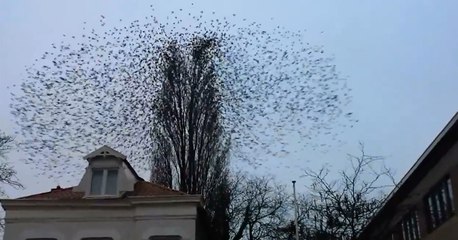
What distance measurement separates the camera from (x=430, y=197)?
23406 millimetres

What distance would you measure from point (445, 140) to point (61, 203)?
50.0ft

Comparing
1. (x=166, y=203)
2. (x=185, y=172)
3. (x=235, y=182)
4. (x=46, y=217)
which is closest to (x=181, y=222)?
(x=166, y=203)

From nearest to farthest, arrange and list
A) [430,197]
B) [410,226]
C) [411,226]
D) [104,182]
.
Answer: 1. [430,197]
2. [104,182]
3. [411,226]
4. [410,226]

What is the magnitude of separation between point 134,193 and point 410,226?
12.9 m

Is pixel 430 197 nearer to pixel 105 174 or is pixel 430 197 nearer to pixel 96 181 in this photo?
pixel 105 174

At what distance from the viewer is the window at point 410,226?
2585cm

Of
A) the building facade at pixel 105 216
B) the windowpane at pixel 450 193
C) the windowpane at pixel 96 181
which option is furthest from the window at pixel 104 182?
the windowpane at pixel 450 193

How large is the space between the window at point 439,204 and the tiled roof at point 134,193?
10.2 meters

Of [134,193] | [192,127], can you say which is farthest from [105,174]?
[192,127]

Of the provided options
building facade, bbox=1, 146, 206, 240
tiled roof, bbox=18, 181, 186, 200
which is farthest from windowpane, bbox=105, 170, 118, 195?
tiled roof, bbox=18, 181, 186, 200

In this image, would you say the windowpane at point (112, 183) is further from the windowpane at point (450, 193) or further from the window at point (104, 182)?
the windowpane at point (450, 193)

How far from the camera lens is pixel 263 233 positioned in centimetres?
3853

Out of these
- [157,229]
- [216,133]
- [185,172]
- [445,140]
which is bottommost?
[157,229]

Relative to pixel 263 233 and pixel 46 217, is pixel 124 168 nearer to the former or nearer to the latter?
pixel 46 217
